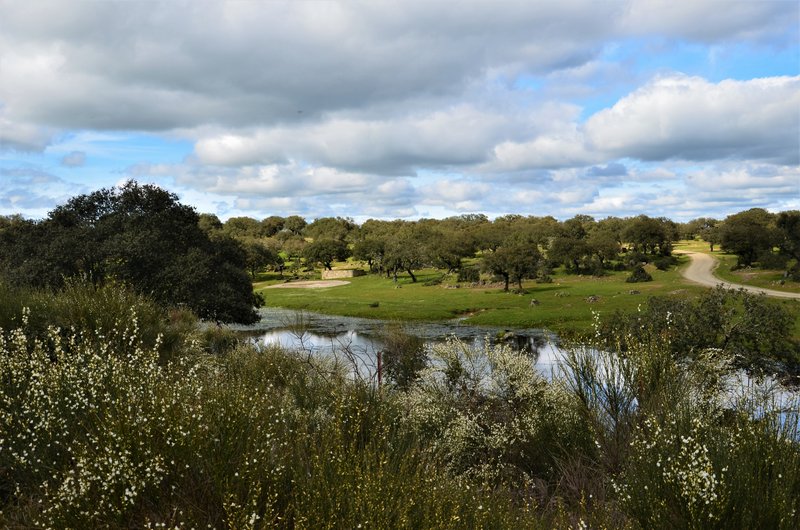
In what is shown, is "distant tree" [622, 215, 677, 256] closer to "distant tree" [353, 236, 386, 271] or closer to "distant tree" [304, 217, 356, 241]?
"distant tree" [353, 236, 386, 271]

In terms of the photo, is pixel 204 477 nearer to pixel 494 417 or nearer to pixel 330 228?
pixel 494 417

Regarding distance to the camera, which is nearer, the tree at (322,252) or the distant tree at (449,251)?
the distant tree at (449,251)

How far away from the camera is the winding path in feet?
206

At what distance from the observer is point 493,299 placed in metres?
73.5

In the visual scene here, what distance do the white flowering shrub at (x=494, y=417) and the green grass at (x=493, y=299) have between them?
3200 cm

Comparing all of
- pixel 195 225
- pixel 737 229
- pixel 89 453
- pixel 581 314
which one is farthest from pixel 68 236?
pixel 737 229

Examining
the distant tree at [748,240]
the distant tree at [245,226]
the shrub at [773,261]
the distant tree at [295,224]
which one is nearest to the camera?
the shrub at [773,261]

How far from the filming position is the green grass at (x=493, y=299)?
61.4m

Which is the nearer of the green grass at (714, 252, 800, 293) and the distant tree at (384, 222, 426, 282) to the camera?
the green grass at (714, 252, 800, 293)

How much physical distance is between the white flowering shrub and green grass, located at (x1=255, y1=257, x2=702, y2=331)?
105ft

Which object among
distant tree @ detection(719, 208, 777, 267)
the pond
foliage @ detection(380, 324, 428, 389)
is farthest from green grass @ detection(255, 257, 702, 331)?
foliage @ detection(380, 324, 428, 389)

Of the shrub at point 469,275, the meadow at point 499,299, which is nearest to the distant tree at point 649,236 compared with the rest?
the meadow at point 499,299

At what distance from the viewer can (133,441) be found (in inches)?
307

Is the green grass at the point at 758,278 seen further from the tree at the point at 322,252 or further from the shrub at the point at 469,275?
the tree at the point at 322,252
